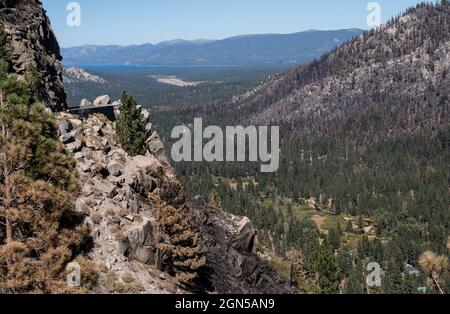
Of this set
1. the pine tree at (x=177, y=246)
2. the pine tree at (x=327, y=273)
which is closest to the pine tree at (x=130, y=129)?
the pine tree at (x=177, y=246)

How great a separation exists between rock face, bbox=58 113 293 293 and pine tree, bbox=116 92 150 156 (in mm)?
1920

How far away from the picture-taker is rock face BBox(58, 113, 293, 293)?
144ft

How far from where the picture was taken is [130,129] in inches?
2776

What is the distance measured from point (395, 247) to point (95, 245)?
123 metres

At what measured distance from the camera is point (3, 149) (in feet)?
108

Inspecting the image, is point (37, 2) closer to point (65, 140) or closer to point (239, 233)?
point (65, 140)

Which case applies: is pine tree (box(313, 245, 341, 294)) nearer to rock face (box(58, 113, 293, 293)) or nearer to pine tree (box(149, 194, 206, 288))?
rock face (box(58, 113, 293, 293))

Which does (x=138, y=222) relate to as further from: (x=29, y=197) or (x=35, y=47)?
(x=35, y=47)

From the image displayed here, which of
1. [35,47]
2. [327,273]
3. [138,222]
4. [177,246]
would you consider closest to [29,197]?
[138,222]

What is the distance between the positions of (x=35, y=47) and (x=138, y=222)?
40.3 m

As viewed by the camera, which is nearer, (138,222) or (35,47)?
(138,222)

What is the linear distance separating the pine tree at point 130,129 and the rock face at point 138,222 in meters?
1.92

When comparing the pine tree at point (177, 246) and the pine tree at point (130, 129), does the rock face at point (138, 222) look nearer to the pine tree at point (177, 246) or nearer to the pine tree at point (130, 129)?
the pine tree at point (177, 246)

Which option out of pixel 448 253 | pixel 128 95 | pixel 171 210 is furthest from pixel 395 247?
pixel 171 210
